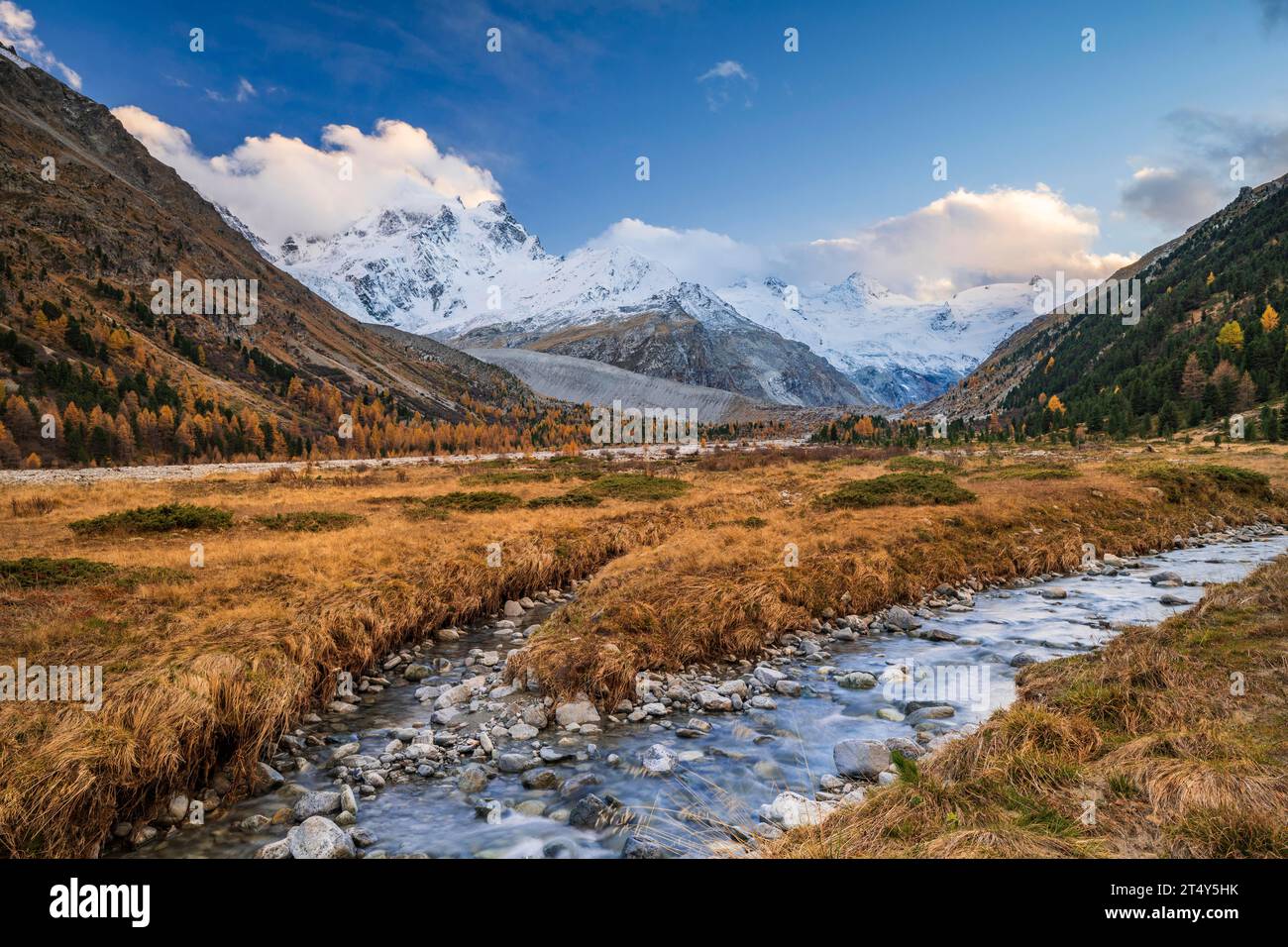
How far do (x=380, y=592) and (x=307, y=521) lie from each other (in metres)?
11.1

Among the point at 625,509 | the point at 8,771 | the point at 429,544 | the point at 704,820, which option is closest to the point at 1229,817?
the point at 704,820

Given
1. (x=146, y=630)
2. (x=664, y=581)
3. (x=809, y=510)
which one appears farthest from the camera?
(x=809, y=510)

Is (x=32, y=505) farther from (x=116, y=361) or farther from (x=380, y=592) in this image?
(x=116, y=361)

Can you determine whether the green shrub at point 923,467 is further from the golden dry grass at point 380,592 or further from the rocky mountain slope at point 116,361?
the rocky mountain slope at point 116,361

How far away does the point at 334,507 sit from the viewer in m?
31.8

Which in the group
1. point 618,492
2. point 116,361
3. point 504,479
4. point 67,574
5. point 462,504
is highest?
point 116,361

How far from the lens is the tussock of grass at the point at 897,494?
30.7 meters

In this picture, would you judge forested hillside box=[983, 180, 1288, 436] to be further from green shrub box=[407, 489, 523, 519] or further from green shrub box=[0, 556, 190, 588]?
green shrub box=[0, 556, 190, 588]

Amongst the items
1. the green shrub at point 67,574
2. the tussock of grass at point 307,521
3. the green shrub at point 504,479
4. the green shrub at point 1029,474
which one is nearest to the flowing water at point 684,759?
the green shrub at point 67,574

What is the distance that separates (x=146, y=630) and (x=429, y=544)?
9.74m

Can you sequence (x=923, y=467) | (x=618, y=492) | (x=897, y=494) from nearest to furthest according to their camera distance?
(x=897, y=494)
(x=618, y=492)
(x=923, y=467)

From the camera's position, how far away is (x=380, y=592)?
16938 millimetres

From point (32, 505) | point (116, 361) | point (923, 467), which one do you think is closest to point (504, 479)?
point (32, 505)
